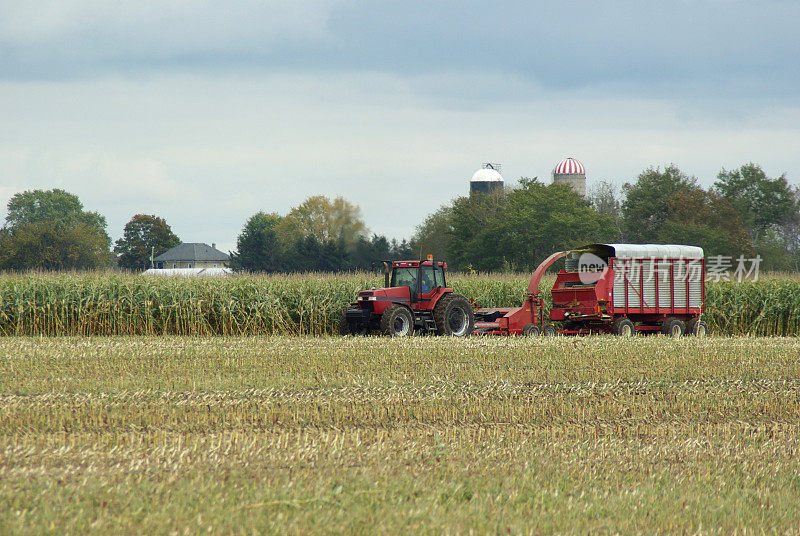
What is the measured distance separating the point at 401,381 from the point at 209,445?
475cm

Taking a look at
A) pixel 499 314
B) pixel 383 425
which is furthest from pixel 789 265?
pixel 383 425

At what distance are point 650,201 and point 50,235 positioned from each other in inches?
1970

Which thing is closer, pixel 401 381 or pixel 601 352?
pixel 401 381

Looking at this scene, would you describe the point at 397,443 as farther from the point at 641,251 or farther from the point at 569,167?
the point at 569,167

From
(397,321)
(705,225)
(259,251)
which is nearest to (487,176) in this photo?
(705,225)

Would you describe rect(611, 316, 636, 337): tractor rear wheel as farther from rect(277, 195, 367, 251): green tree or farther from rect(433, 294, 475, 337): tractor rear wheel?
rect(277, 195, 367, 251): green tree

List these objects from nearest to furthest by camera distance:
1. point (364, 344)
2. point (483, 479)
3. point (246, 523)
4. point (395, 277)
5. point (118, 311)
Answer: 1. point (246, 523)
2. point (483, 479)
3. point (364, 344)
4. point (395, 277)
5. point (118, 311)

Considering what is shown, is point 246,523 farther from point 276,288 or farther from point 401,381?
point 276,288

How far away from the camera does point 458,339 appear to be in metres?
18.2

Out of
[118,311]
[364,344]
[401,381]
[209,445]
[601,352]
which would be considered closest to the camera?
[209,445]

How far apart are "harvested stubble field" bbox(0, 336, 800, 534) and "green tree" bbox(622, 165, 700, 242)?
59512 mm

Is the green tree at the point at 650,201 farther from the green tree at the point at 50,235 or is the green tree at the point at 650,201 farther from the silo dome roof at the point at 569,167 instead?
the green tree at the point at 50,235

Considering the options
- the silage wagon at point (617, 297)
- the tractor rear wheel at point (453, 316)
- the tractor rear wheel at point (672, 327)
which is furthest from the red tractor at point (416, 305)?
the tractor rear wheel at point (672, 327)

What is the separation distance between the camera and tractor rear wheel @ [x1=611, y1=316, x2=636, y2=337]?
2084 centimetres
